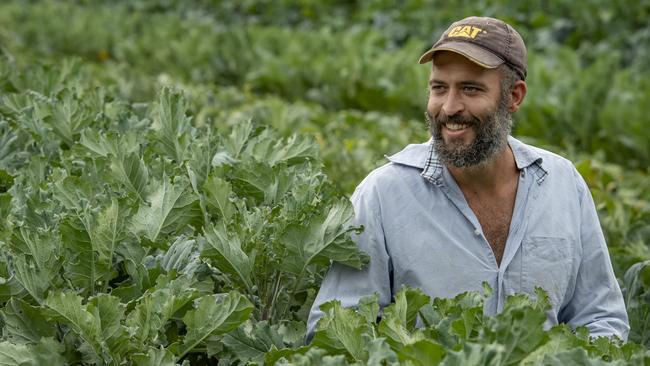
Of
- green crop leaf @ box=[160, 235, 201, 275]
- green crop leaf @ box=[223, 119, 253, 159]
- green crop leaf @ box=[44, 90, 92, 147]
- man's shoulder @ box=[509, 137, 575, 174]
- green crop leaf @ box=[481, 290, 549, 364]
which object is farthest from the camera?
green crop leaf @ box=[44, 90, 92, 147]

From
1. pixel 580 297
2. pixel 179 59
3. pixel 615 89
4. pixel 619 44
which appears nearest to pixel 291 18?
pixel 179 59

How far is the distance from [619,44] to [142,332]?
13238 mm

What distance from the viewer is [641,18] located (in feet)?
50.1

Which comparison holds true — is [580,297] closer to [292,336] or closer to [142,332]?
[292,336]

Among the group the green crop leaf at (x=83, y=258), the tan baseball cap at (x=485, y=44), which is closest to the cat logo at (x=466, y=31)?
the tan baseball cap at (x=485, y=44)

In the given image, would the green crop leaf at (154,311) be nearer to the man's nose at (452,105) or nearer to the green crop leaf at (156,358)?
the green crop leaf at (156,358)

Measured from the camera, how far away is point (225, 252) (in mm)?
3262

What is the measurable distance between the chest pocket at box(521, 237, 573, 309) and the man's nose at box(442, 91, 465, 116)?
515mm

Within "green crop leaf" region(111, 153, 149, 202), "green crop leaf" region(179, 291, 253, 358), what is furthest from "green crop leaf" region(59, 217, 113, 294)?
"green crop leaf" region(111, 153, 149, 202)

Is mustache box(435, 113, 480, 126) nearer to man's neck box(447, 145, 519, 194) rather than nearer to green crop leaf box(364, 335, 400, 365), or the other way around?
man's neck box(447, 145, 519, 194)

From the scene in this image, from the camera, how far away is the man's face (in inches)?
137

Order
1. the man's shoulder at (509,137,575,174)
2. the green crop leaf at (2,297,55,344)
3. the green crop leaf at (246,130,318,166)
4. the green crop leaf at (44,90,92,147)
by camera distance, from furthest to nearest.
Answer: the green crop leaf at (44,90,92,147), the green crop leaf at (246,130,318,166), the man's shoulder at (509,137,575,174), the green crop leaf at (2,297,55,344)

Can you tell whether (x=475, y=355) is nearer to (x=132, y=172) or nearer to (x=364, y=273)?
(x=364, y=273)

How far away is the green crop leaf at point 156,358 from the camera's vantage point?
2834 mm
